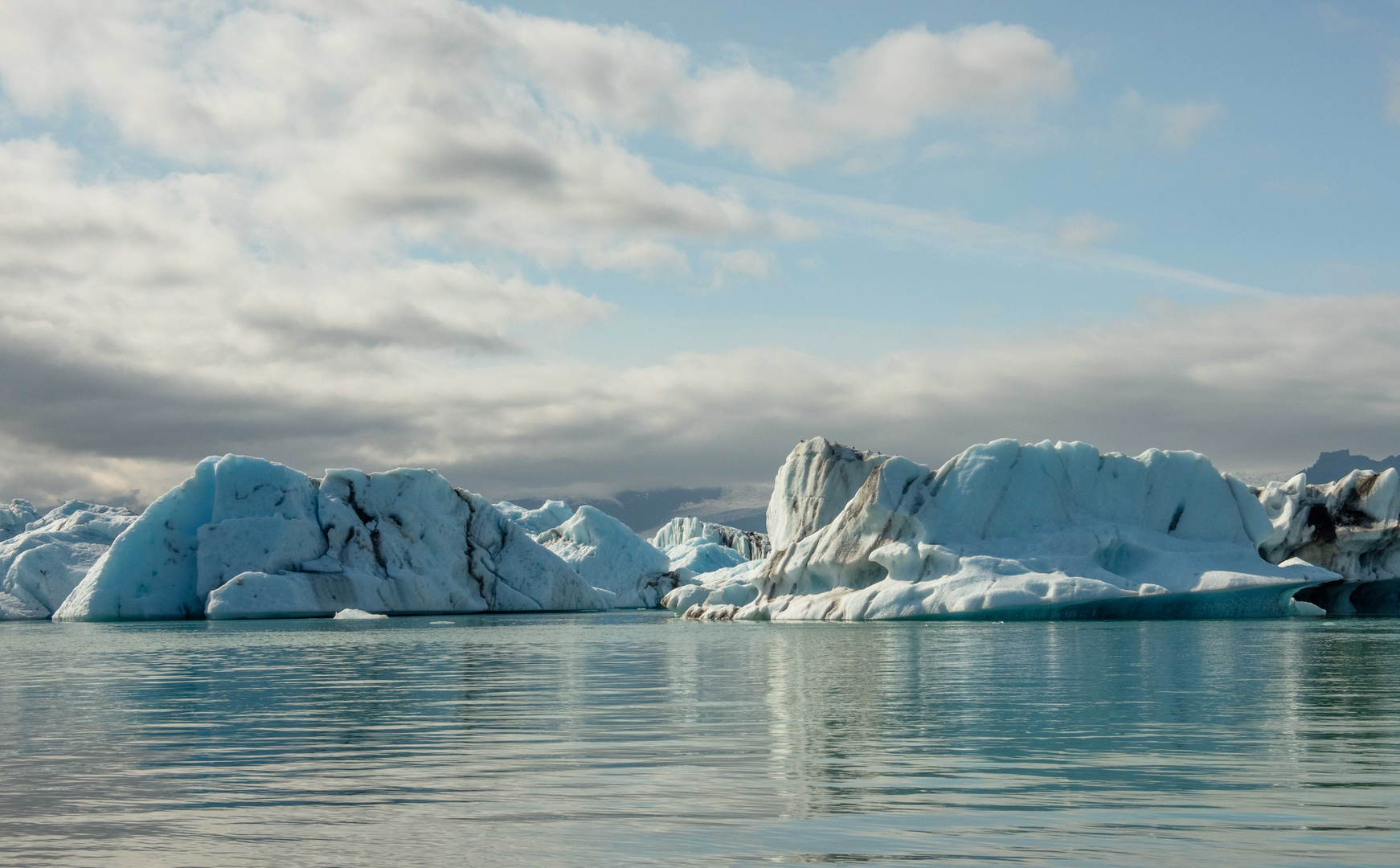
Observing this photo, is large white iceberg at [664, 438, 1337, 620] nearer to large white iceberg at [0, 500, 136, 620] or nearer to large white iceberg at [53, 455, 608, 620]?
large white iceberg at [53, 455, 608, 620]

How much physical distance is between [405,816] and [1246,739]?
6.34 meters

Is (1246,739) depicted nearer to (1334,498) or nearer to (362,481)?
(1334,498)

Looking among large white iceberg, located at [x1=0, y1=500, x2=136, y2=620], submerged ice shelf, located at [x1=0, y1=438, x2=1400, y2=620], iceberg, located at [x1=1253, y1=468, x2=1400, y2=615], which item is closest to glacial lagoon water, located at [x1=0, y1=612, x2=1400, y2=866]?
submerged ice shelf, located at [x1=0, y1=438, x2=1400, y2=620]

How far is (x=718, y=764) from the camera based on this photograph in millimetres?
7875

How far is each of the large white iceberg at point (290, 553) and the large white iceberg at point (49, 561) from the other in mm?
10994

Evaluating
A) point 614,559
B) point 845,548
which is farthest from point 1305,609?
point 614,559

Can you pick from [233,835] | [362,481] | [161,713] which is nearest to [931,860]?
[233,835]

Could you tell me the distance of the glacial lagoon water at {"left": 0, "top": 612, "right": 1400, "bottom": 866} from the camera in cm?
536

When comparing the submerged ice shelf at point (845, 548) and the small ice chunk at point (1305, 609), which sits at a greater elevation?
the submerged ice shelf at point (845, 548)

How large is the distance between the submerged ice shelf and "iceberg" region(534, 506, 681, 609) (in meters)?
6.72

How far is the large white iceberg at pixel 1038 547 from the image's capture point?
3353cm

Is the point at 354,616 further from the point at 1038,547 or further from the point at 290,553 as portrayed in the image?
the point at 1038,547

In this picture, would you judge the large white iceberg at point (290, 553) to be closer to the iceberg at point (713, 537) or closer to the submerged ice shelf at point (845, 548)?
the submerged ice shelf at point (845, 548)

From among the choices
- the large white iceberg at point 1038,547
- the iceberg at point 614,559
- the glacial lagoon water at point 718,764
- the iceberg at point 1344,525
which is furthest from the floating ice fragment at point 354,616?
the iceberg at point 1344,525
